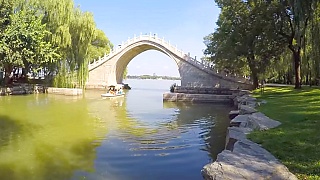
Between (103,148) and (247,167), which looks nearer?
(247,167)

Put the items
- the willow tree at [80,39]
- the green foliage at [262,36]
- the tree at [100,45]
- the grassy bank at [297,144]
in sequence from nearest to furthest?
the grassy bank at [297,144] → the green foliage at [262,36] → the willow tree at [80,39] → the tree at [100,45]

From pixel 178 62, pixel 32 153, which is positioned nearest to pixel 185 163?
pixel 32 153

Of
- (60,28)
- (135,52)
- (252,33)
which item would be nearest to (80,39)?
(60,28)

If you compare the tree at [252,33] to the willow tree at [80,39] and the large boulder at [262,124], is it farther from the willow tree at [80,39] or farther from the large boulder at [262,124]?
the large boulder at [262,124]

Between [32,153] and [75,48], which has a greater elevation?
[75,48]

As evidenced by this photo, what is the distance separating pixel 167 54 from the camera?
33969 mm

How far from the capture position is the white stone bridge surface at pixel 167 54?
93.2 ft

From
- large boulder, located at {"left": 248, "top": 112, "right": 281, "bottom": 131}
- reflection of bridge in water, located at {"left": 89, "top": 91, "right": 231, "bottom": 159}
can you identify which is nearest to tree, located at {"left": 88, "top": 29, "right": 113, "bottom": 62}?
reflection of bridge in water, located at {"left": 89, "top": 91, "right": 231, "bottom": 159}

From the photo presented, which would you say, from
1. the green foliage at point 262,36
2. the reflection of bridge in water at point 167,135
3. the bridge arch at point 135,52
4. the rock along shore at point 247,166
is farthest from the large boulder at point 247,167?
the bridge arch at point 135,52

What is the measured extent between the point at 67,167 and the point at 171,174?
1971 mm

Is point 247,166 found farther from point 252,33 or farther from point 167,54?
point 167,54

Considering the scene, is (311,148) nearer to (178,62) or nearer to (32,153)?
(32,153)

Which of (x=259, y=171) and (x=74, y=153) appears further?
(x=74, y=153)

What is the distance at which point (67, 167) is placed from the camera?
538cm
